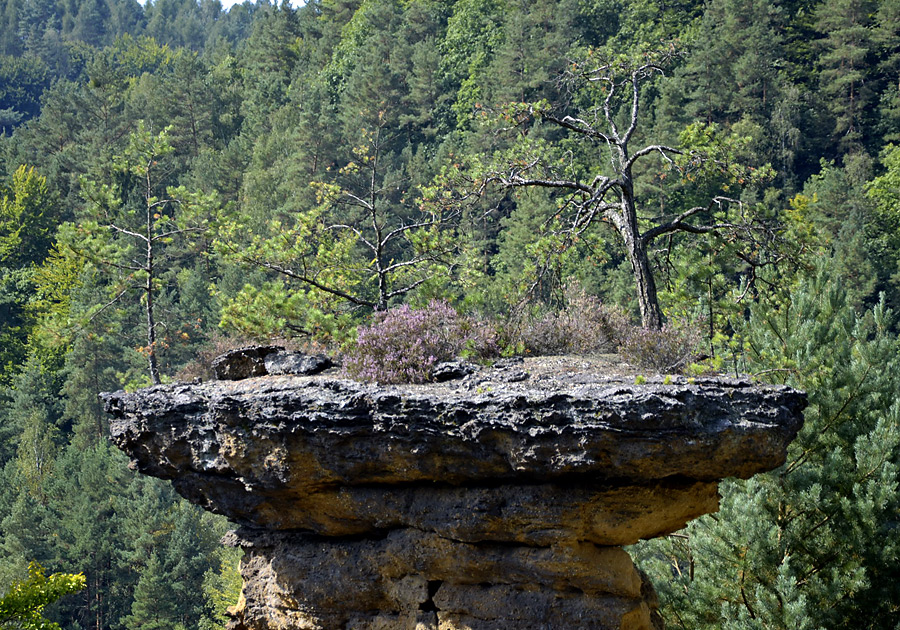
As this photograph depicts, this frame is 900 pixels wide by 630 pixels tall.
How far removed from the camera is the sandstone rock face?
6277mm

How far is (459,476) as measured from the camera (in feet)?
22.6

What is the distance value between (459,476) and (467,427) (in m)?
0.51

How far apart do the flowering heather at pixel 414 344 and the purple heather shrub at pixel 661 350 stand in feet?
4.22

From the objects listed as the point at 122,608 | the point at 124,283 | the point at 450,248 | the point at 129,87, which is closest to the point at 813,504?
the point at 450,248

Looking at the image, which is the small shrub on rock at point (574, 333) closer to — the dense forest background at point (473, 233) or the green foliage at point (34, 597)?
the dense forest background at point (473, 233)

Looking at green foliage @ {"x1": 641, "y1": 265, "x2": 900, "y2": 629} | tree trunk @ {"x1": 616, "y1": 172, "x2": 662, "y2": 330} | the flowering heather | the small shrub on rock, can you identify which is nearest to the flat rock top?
the flowering heather

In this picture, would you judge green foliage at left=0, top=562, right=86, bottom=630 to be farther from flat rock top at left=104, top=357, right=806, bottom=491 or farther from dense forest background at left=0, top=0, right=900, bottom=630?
flat rock top at left=104, top=357, right=806, bottom=491

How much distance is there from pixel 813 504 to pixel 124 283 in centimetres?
1391

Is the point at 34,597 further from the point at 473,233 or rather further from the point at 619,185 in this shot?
the point at 473,233

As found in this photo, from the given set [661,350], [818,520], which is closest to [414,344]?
[661,350]

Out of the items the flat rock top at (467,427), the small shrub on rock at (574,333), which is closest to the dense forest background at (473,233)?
the small shrub on rock at (574,333)

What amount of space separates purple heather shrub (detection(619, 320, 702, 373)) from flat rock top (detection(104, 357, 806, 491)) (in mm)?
330

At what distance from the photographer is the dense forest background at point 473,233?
9.51m

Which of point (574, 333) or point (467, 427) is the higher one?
point (574, 333)
